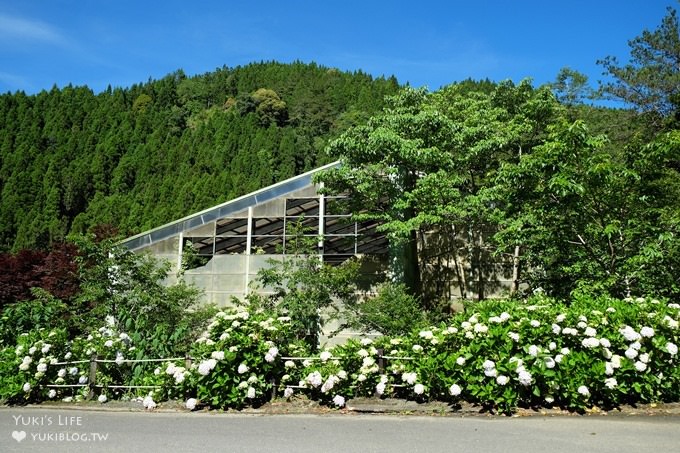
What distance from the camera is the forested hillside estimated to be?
5491 cm

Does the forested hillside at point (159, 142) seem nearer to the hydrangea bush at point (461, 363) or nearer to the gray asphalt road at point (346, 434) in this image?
the hydrangea bush at point (461, 363)

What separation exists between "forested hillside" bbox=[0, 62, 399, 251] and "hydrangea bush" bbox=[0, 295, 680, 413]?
3730 centimetres

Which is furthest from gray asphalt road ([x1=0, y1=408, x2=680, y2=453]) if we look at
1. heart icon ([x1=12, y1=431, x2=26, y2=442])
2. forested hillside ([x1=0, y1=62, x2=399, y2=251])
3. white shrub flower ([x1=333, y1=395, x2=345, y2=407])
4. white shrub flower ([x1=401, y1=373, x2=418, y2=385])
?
forested hillside ([x1=0, y1=62, x2=399, y2=251])

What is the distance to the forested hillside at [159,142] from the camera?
5491 cm

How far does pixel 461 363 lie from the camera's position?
19.7ft

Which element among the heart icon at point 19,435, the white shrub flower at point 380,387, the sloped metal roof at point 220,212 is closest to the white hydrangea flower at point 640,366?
the white shrub flower at point 380,387

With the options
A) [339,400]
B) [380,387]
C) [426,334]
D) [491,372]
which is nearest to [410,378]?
[380,387]

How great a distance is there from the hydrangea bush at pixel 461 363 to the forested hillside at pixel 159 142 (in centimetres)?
3730

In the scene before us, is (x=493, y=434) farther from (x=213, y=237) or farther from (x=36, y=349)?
(x=213, y=237)

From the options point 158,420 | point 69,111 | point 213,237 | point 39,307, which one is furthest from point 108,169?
point 158,420

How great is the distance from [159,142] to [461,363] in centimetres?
7810

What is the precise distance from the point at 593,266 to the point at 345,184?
253 inches

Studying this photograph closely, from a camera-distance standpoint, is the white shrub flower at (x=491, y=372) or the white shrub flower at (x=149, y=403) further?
the white shrub flower at (x=149, y=403)

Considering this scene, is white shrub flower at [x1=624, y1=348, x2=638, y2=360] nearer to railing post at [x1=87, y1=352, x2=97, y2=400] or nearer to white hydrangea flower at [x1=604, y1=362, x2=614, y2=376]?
white hydrangea flower at [x1=604, y1=362, x2=614, y2=376]
